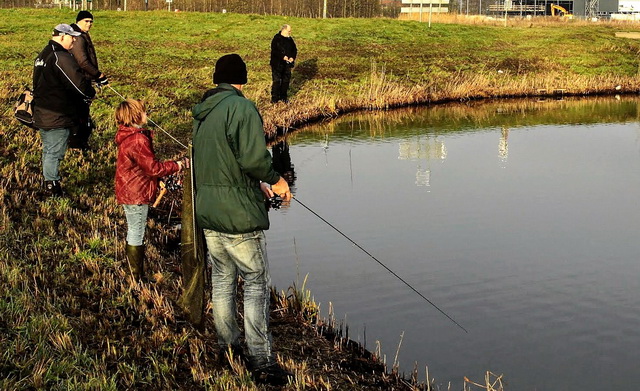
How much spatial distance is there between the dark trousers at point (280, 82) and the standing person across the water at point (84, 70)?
8.22 metres

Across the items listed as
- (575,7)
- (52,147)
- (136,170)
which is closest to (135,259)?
(136,170)

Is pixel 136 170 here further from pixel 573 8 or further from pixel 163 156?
pixel 573 8

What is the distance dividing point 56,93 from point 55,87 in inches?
3.0

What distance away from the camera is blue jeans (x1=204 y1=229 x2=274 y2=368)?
262 inches

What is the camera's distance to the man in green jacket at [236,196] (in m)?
6.44

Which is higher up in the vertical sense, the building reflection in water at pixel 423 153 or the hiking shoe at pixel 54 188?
the hiking shoe at pixel 54 188

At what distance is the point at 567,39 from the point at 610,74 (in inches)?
393

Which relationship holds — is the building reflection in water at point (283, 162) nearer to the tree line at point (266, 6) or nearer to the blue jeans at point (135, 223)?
the blue jeans at point (135, 223)

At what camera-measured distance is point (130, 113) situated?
844 centimetres

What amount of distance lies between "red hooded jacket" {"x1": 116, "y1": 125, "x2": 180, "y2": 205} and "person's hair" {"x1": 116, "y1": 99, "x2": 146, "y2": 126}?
8cm

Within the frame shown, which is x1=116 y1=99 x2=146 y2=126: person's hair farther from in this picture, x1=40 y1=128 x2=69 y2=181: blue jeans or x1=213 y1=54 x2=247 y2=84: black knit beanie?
x1=40 y1=128 x2=69 y2=181: blue jeans

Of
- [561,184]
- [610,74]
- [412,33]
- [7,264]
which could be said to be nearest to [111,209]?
[7,264]

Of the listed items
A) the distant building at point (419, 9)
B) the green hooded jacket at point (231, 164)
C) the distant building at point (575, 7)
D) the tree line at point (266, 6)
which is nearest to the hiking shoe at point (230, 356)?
the green hooded jacket at point (231, 164)

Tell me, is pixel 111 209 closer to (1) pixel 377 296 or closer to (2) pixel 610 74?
(1) pixel 377 296
